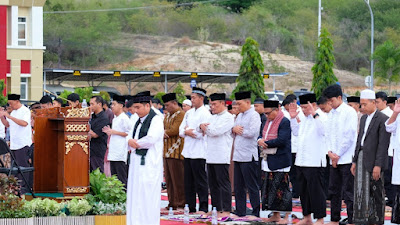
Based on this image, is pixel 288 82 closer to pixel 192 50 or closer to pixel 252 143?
pixel 192 50

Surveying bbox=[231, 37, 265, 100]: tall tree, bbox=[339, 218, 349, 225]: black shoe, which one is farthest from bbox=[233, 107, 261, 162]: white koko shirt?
bbox=[231, 37, 265, 100]: tall tree

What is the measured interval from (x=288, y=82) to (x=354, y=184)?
181 feet

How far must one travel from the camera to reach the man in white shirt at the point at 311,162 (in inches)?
493

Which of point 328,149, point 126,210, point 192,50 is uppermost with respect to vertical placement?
point 192,50

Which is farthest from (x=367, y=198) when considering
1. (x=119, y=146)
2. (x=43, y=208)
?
(x=119, y=146)

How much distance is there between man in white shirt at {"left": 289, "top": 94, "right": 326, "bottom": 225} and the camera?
1253cm

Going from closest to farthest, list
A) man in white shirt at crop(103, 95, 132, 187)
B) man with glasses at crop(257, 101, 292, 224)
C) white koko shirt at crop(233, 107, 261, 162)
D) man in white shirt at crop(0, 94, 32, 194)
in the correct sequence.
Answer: man with glasses at crop(257, 101, 292, 224)
white koko shirt at crop(233, 107, 261, 162)
man in white shirt at crop(103, 95, 132, 187)
man in white shirt at crop(0, 94, 32, 194)

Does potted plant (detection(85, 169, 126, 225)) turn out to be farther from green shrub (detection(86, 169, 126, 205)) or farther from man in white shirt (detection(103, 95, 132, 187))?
man in white shirt (detection(103, 95, 132, 187))

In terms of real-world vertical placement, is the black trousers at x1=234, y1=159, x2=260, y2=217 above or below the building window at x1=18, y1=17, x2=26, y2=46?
below

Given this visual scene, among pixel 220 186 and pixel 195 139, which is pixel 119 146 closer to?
pixel 195 139

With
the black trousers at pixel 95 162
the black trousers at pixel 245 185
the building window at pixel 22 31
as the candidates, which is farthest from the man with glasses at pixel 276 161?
the building window at pixel 22 31

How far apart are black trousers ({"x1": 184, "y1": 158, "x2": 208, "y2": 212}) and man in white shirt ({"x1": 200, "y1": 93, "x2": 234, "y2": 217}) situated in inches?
15.6

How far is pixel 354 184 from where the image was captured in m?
11.8

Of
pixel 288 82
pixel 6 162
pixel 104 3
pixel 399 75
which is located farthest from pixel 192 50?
pixel 6 162
